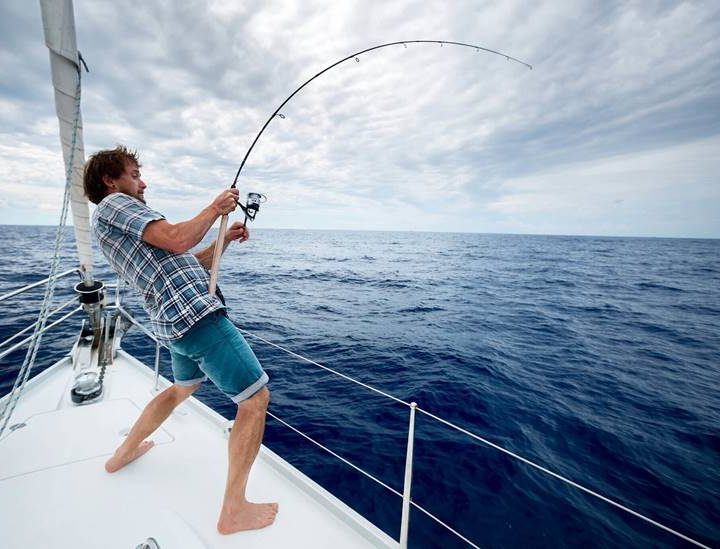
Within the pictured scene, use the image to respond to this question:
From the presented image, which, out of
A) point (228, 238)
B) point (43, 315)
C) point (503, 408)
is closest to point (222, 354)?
point (228, 238)

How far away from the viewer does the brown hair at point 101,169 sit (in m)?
1.59

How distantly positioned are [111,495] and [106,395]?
1.39 m

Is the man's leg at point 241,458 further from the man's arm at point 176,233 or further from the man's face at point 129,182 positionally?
the man's face at point 129,182

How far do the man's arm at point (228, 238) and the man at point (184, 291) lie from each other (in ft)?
1.42

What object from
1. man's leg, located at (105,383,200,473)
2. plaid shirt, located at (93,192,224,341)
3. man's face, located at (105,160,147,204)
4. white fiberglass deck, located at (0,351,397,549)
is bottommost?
white fiberglass deck, located at (0,351,397,549)

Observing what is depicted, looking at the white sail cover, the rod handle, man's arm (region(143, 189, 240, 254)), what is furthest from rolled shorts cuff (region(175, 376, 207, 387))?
the white sail cover

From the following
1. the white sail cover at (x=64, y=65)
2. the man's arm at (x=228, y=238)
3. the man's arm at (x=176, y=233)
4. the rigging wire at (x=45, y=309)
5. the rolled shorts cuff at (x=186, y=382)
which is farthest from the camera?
the white sail cover at (x=64, y=65)

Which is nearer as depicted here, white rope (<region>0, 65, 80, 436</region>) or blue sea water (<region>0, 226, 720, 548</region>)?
white rope (<region>0, 65, 80, 436</region>)

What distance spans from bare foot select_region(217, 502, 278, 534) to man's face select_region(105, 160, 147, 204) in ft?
5.55

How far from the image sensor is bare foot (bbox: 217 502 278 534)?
1.58 m

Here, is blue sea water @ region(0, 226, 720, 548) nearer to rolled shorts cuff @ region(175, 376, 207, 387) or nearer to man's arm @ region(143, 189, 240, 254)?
rolled shorts cuff @ region(175, 376, 207, 387)

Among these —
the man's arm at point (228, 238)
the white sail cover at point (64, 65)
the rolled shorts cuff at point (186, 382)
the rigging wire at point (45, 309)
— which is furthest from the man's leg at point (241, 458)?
the white sail cover at point (64, 65)

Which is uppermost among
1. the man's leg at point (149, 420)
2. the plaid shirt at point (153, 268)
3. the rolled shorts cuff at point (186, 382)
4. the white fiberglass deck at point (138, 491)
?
the plaid shirt at point (153, 268)

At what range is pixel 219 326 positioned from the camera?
1.55 m
